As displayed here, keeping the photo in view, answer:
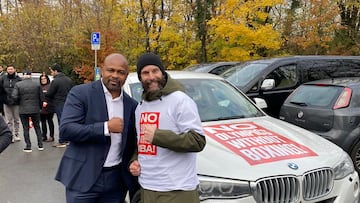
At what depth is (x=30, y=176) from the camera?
6191 mm

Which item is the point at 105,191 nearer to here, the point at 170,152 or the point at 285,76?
the point at 170,152

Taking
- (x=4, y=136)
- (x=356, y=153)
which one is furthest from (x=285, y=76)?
(x=4, y=136)

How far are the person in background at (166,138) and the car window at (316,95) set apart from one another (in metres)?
3.95

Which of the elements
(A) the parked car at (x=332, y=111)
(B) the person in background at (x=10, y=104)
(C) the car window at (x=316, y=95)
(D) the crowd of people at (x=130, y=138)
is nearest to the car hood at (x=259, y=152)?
(D) the crowd of people at (x=130, y=138)

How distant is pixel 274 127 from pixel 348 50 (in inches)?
743

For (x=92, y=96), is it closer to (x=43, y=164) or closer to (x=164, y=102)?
(x=164, y=102)

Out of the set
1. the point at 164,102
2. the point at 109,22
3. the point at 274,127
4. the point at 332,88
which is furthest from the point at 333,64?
the point at 109,22

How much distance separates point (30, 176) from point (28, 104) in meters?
2.46

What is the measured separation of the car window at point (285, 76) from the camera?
26.8 feet

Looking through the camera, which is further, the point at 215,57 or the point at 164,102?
the point at 215,57

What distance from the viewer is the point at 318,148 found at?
12.2 feet

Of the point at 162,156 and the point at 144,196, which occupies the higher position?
the point at 162,156

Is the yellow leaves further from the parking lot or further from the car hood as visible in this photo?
the car hood

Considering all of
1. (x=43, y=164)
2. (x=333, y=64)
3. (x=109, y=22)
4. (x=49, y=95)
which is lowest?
(x=43, y=164)
